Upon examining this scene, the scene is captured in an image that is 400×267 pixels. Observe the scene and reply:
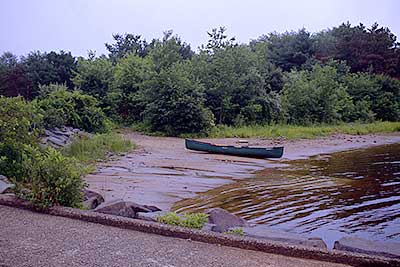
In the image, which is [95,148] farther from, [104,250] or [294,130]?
[294,130]

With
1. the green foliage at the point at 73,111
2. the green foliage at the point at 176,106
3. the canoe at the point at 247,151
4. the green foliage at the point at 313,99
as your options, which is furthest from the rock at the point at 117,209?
the green foliage at the point at 313,99

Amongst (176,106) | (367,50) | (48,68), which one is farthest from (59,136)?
(367,50)

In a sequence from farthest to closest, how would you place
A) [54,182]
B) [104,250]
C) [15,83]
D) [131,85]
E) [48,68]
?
1. [48,68]
2. [15,83]
3. [131,85]
4. [54,182]
5. [104,250]

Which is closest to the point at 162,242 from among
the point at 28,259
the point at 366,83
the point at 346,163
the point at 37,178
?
the point at 28,259

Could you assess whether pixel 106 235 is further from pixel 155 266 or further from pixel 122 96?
pixel 122 96

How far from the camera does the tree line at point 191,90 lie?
26.3 meters

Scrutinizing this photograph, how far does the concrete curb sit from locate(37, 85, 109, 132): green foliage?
47.6 ft

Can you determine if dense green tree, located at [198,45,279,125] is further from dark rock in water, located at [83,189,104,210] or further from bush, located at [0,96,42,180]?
dark rock in water, located at [83,189,104,210]

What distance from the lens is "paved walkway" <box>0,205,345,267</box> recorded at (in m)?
4.66

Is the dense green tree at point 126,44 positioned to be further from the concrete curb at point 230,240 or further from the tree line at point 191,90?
the concrete curb at point 230,240

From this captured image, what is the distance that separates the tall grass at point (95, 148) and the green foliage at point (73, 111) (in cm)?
233

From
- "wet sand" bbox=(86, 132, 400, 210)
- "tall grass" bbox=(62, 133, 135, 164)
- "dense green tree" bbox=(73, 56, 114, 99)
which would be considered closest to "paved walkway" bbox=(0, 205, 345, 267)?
"wet sand" bbox=(86, 132, 400, 210)

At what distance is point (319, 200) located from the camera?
39.1ft

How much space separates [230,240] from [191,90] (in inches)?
862
